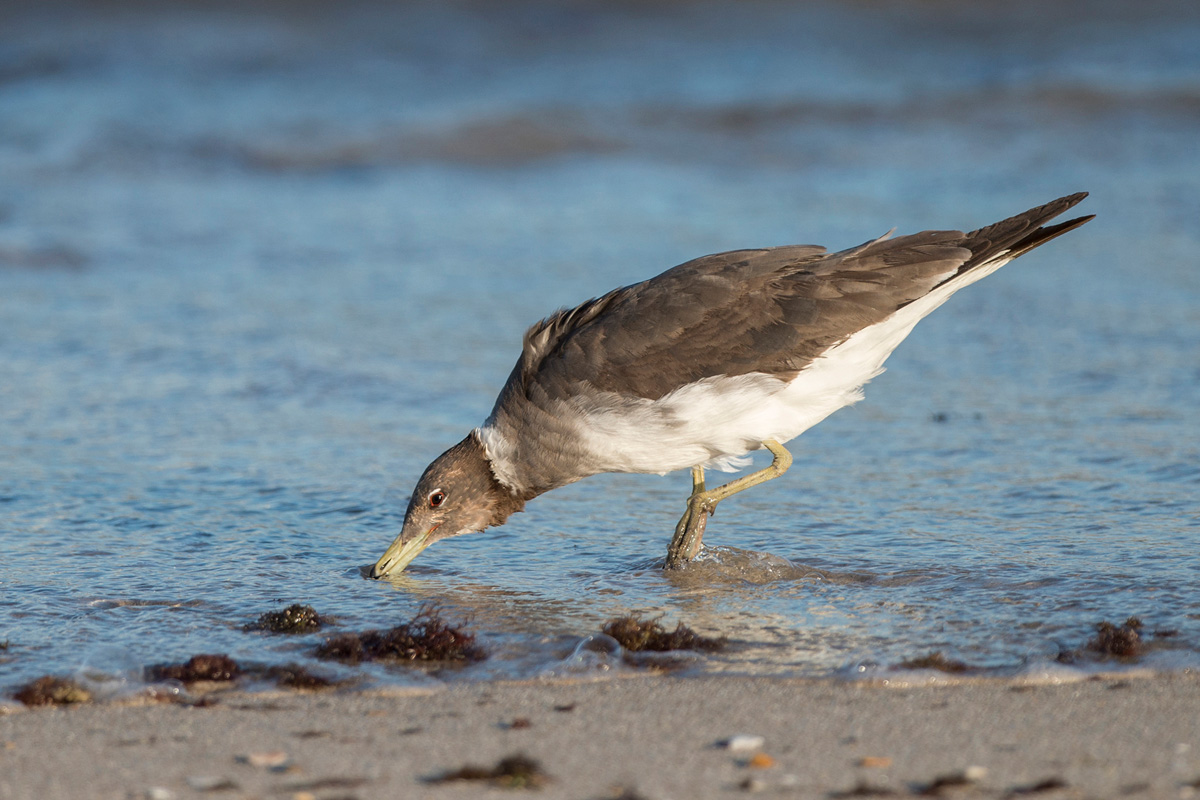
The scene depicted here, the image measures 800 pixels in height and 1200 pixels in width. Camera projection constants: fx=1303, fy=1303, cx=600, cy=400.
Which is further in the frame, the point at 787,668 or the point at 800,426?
the point at 800,426

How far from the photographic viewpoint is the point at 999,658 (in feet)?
16.0

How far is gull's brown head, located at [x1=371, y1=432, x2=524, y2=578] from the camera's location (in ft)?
21.0

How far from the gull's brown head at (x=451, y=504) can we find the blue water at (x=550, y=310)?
0.17 m

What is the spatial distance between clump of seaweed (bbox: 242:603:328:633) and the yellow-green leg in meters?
1.78

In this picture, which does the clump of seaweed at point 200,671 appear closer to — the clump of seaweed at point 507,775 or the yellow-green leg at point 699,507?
the clump of seaweed at point 507,775

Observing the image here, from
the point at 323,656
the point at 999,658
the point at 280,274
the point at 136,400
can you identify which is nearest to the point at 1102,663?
the point at 999,658

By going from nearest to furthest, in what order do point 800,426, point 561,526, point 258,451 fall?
point 800,426
point 561,526
point 258,451

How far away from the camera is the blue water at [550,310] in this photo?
5.76m

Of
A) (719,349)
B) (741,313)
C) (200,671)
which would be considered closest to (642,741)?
(200,671)

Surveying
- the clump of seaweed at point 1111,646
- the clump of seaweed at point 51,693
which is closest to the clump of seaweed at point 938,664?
the clump of seaweed at point 1111,646

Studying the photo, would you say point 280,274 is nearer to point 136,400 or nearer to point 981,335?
point 136,400

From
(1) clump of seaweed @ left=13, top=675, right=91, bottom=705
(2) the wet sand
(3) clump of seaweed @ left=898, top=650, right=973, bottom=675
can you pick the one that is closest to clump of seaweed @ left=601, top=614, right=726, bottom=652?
(2) the wet sand

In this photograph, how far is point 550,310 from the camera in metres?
11.1

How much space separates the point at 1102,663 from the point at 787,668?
1140 millimetres
